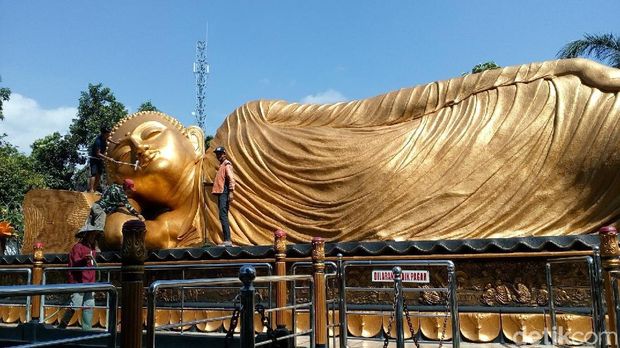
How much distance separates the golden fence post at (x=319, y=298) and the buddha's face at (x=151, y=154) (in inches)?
142

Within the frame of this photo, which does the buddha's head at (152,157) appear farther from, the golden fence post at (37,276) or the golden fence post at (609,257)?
the golden fence post at (609,257)

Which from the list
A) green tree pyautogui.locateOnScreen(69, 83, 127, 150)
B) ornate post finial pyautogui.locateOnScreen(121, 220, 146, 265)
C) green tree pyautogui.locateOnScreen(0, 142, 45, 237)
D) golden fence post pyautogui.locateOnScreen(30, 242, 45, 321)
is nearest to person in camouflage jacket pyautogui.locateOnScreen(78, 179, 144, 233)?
golden fence post pyautogui.locateOnScreen(30, 242, 45, 321)

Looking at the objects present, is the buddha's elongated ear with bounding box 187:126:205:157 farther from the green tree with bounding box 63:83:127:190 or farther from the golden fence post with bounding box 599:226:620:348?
the green tree with bounding box 63:83:127:190

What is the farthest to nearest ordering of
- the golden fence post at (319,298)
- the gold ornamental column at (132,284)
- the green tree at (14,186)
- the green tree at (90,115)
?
the green tree at (90,115), the green tree at (14,186), the golden fence post at (319,298), the gold ornamental column at (132,284)

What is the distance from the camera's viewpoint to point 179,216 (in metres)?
7.50

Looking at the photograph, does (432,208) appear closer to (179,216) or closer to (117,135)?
(179,216)

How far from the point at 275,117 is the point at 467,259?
3537 millimetres

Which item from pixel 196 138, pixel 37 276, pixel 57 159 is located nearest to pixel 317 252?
pixel 37 276

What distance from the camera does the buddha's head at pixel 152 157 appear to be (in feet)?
24.5

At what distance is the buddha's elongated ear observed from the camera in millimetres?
8141

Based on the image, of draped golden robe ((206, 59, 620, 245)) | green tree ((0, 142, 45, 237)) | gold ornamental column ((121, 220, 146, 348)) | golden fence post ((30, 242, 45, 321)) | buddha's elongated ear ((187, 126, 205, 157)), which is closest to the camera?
gold ornamental column ((121, 220, 146, 348))

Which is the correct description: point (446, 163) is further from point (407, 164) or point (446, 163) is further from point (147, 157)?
point (147, 157)

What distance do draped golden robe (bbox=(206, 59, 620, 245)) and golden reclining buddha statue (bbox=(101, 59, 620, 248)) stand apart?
0.04 ft

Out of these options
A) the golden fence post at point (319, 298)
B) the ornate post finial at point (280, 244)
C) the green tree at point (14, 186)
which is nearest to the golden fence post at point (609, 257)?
the golden fence post at point (319, 298)
